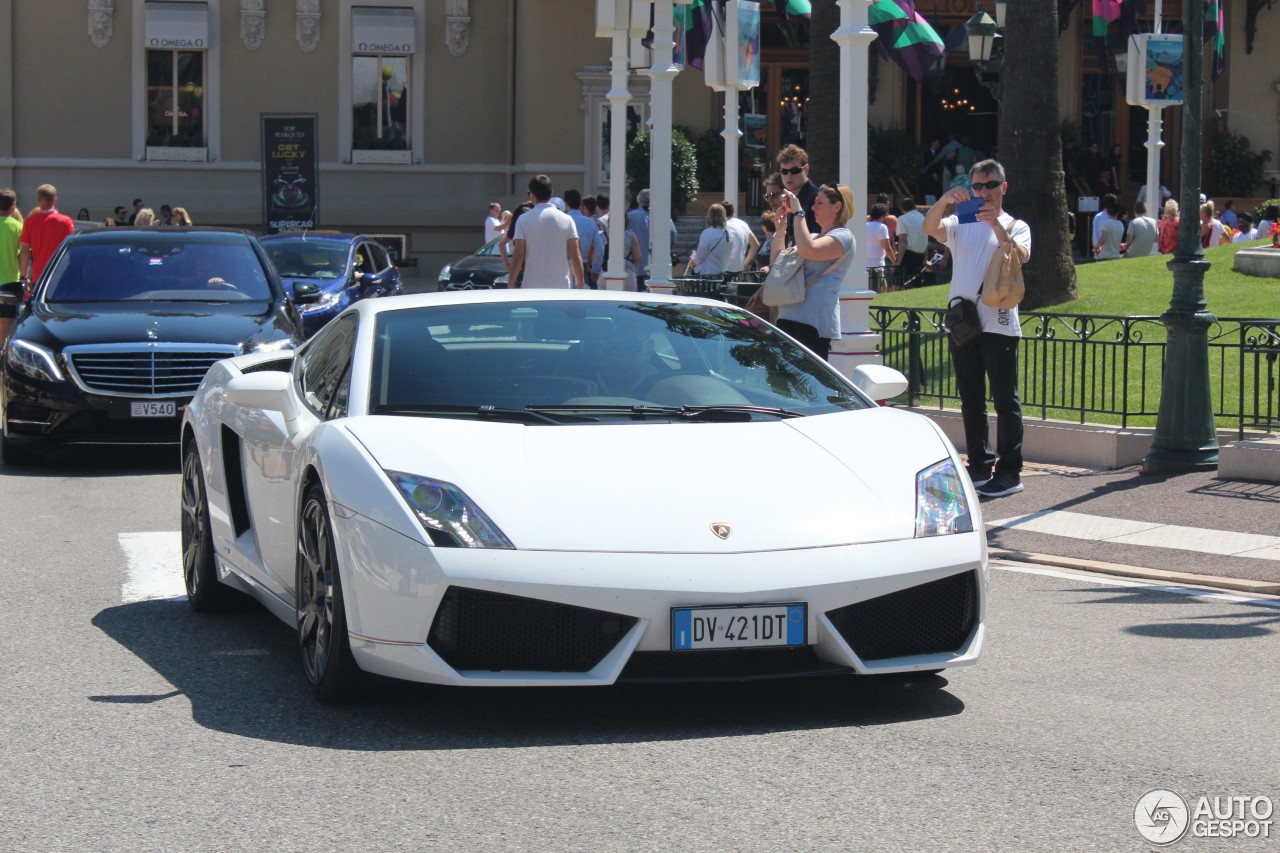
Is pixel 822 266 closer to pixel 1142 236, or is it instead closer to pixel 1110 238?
pixel 1142 236

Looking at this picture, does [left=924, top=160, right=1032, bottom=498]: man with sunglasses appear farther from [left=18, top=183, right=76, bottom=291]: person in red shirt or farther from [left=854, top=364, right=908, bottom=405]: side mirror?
[left=18, top=183, right=76, bottom=291]: person in red shirt

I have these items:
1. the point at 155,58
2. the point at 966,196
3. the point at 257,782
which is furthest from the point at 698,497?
the point at 155,58

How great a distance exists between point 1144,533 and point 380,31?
32.1 metres

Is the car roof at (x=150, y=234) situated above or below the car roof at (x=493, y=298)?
above

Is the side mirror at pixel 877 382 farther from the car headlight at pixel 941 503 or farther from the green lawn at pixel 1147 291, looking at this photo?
the green lawn at pixel 1147 291

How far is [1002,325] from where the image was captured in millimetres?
11234

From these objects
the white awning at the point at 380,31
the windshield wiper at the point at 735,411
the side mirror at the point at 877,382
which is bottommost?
the windshield wiper at the point at 735,411

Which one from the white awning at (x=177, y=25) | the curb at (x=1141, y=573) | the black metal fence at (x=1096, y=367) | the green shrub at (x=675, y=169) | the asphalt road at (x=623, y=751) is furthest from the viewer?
the white awning at (x=177, y=25)

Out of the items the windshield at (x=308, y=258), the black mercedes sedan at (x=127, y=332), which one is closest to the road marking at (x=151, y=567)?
the black mercedes sedan at (x=127, y=332)

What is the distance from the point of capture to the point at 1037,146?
1916cm

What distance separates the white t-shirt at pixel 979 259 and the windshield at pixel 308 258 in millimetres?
10141

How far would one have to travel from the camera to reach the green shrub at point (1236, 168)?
128ft

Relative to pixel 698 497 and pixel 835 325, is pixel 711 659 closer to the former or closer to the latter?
pixel 698 497

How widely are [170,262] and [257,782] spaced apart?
9.51m
